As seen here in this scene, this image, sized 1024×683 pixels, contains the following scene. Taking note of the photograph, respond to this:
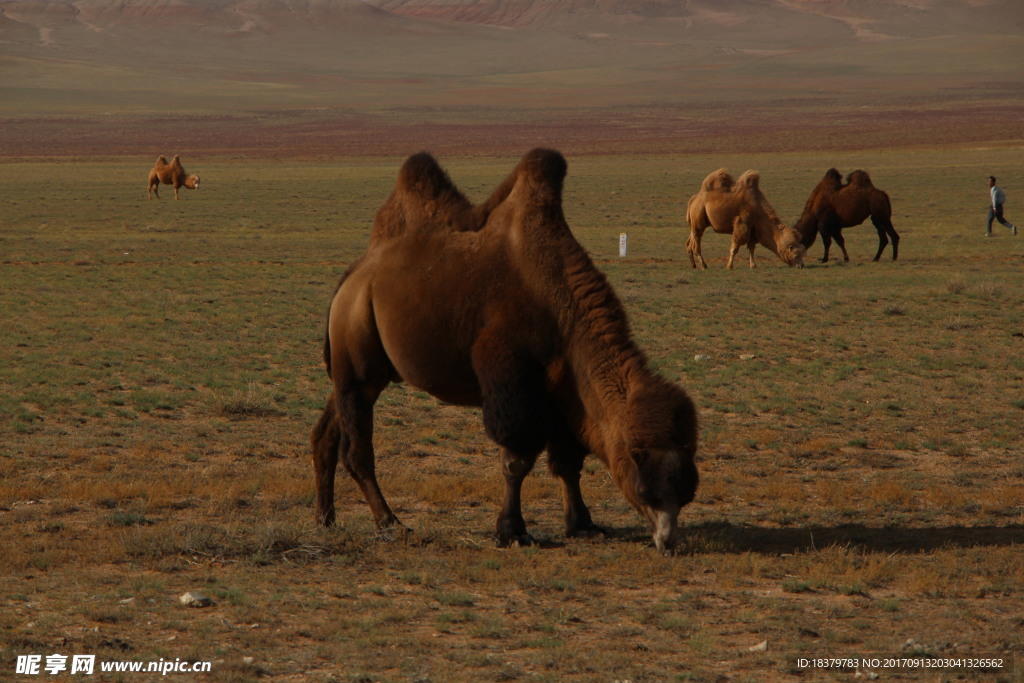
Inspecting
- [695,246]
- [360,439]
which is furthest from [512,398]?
[695,246]

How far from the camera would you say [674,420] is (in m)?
7.54

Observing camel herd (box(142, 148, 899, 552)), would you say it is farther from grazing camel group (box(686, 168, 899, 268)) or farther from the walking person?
the walking person

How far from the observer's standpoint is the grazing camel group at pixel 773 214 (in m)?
27.2

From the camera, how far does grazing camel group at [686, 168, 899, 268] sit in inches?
1072

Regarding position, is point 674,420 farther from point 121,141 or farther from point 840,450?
point 121,141

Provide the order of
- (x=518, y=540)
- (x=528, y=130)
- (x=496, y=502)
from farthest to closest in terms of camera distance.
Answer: (x=528, y=130) → (x=496, y=502) → (x=518, y=540)

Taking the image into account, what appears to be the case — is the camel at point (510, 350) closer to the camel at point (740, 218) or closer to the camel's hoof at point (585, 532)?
the camel's hoof at point (585, 532)

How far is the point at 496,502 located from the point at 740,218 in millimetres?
18478

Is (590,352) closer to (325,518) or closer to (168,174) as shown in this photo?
(325,518)

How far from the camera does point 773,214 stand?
27.6 metres

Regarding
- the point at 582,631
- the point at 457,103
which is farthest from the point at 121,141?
the point at 582,631

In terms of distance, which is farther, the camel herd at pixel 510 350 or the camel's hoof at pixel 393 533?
the camel's hoof at pixel 393 533

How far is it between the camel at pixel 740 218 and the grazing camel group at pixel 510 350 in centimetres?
1878

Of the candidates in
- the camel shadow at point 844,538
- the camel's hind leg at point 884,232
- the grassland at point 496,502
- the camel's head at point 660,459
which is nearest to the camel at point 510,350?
the camel's head at point 660,459
